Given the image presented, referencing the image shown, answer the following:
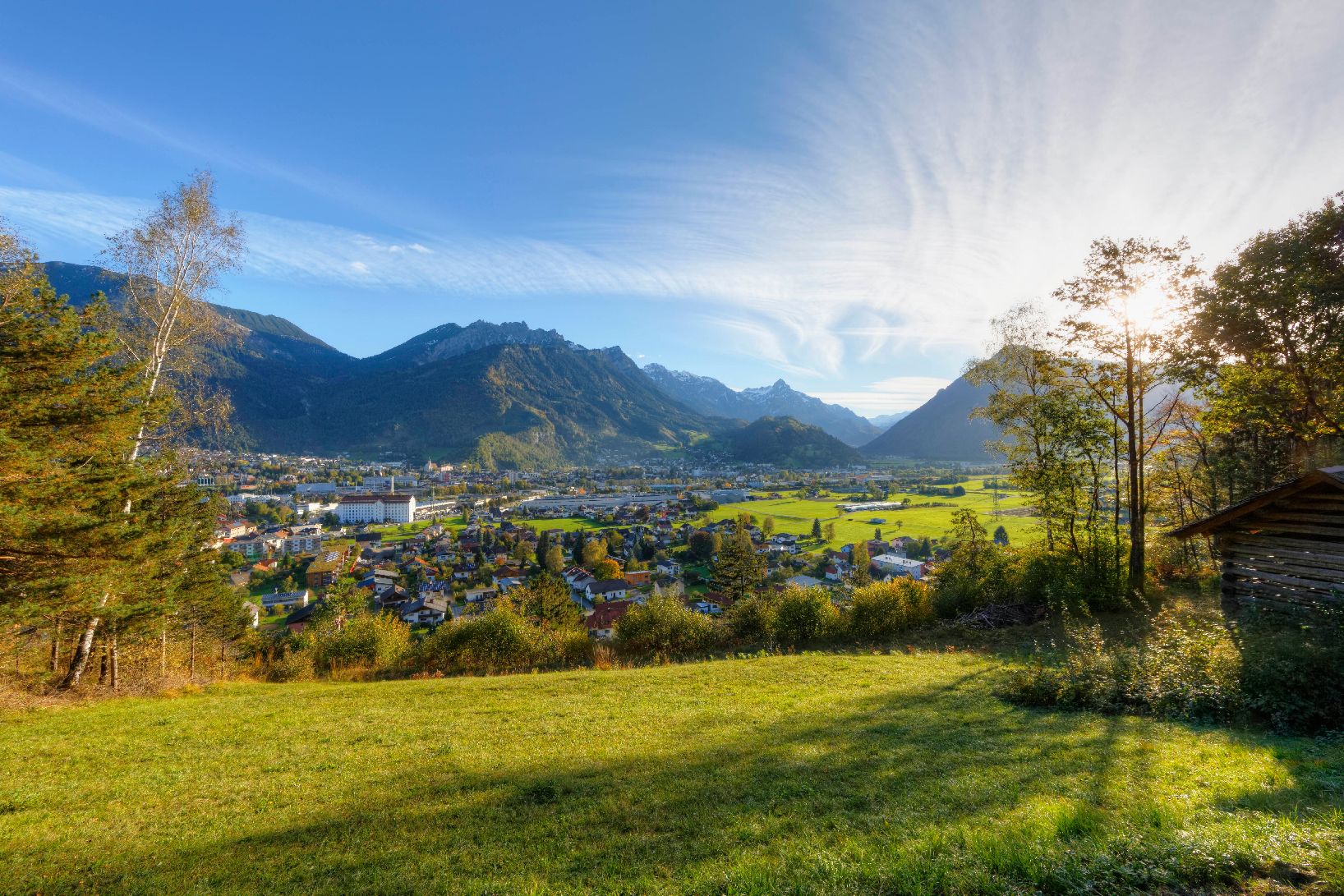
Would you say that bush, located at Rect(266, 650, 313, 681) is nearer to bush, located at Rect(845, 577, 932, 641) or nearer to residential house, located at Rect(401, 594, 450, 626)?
bush, located at Rect(845, 577, 932, 641)

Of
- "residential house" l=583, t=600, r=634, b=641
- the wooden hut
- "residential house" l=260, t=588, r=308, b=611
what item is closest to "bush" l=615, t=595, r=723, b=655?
the wooden hut

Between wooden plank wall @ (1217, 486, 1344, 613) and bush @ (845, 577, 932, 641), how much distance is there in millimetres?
8254

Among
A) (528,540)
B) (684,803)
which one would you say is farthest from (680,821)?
(528,540)

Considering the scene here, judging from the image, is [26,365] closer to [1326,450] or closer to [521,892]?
[521,892]

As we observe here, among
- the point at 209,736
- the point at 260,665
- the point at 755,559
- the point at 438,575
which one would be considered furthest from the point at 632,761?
the point at 438,575

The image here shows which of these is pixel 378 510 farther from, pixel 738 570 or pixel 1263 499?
pixel 1263 499

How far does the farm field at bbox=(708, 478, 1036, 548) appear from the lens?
72125mm

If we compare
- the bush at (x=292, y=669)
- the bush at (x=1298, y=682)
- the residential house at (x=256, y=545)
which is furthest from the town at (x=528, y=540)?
the bush at (x=1298, y=682)

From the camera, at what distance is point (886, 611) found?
18828mm

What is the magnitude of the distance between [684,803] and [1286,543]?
1567cm

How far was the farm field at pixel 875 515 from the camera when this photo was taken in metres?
72.1

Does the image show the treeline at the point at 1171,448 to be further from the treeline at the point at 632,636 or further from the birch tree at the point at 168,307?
the birch tree at the point at 168,307

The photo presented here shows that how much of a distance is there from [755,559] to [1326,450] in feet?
88.9

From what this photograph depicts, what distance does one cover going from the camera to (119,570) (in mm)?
12328
